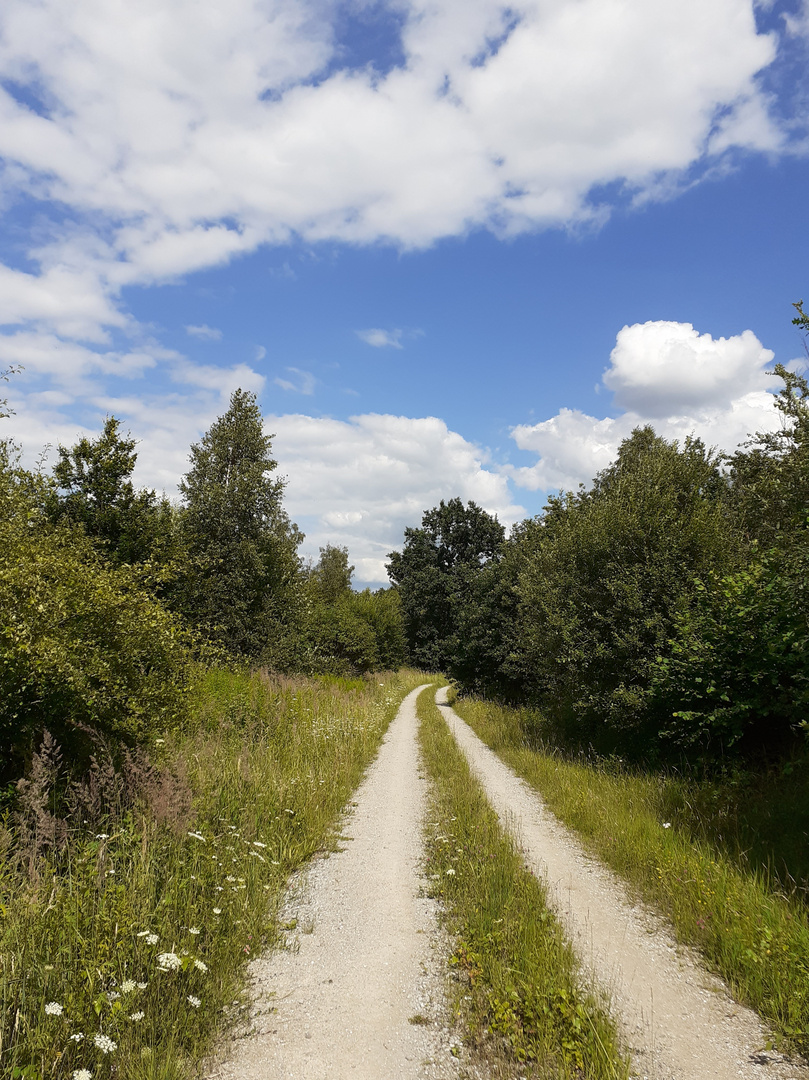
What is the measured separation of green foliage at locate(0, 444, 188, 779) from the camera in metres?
5.71

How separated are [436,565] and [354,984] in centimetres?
6082

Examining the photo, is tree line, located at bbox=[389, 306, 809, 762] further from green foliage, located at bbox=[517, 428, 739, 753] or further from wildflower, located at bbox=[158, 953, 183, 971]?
wildflower, located at bbox=[158, 953, 183, 971]

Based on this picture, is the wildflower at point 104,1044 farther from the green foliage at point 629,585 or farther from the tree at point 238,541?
the tree at point 238,541

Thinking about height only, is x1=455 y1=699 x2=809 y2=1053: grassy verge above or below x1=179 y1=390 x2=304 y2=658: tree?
below

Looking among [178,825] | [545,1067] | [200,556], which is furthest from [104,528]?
[545,1067]

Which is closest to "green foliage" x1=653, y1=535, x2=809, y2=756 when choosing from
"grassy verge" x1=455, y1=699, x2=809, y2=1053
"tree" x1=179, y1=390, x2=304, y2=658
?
"grassy verge" x1=455, y1=699, x2=809, y2=1053

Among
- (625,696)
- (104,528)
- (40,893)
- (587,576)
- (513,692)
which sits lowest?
(513,692)

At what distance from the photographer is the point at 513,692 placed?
2595 centimetres

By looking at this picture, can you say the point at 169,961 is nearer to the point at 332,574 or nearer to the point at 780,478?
the point at 780,478

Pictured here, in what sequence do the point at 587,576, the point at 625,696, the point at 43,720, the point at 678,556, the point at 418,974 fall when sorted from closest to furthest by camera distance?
the point at 418,974 < the point at 43,720 < the point at 625,696 < the point at 678,556 < the point at 587,576

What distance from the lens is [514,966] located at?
4.06m

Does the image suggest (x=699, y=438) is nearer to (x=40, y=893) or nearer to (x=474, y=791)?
(x=474, y=791)

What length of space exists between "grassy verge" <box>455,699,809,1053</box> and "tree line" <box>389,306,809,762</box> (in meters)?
1.49

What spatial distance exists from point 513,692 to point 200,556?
1612cm
